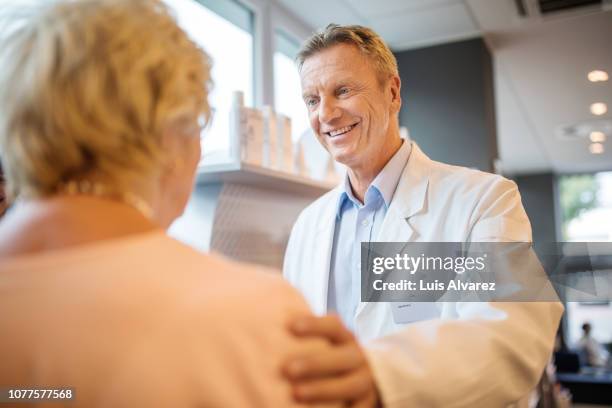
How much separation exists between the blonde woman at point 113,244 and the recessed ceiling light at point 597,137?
6.46 m

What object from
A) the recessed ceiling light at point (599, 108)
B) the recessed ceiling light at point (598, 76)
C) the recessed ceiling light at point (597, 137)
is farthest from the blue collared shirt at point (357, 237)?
the recessed ceiling light at point (597, 137)

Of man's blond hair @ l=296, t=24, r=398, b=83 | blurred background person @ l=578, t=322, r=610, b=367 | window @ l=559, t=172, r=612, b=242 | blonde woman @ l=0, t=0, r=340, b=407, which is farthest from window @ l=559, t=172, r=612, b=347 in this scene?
blonde woman @ l=0, t=0, r=340, b=407

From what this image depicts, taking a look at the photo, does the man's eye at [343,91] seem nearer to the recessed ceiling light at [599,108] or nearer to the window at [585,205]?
the recessed ceiling light at [599,108]

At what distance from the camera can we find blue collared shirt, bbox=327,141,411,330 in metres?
1.55

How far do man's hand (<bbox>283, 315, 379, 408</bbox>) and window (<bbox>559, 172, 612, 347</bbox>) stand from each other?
9.16 m

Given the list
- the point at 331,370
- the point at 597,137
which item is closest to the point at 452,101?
the point at 331,370

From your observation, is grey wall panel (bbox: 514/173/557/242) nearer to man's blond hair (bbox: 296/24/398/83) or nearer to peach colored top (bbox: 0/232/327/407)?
man's blond hair (bbox: 296/24/398/83)

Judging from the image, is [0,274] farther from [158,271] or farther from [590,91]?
[590,91]

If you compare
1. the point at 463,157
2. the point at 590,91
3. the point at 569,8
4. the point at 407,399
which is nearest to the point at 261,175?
the point at 407,399

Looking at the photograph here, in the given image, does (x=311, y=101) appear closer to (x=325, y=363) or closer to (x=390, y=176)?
(x=390, y=176)

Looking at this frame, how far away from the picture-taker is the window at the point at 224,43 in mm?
2305

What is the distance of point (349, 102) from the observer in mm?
1586

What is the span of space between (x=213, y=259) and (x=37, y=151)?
22cm

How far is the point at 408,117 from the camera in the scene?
3777mm
